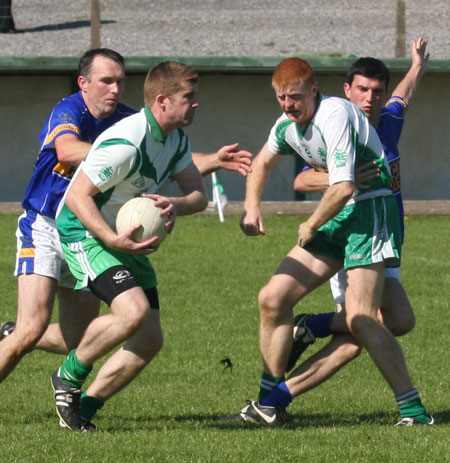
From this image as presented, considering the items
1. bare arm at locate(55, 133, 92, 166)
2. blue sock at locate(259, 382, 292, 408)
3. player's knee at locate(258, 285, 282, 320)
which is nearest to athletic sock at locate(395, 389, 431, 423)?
blue sock at locate(259, 382, 292, 408)

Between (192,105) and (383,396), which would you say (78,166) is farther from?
(383,396)

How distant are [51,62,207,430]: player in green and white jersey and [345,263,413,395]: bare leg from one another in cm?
100

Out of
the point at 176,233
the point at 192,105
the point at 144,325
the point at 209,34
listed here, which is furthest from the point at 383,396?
the point at 209,34

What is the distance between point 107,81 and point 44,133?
1.69 ft

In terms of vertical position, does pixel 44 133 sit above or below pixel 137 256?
above

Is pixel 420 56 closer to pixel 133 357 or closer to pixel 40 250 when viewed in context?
pixel 40 250

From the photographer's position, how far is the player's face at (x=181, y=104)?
20.7 feet

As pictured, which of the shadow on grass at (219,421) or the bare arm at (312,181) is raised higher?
the bare arm at (312,181)

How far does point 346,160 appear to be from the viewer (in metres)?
6.41

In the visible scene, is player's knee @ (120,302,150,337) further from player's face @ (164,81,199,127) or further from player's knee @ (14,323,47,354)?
player's face @ (164,81,199,127)

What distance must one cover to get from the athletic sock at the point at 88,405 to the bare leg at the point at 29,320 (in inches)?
20.1

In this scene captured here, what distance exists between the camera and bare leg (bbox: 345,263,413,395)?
661cm

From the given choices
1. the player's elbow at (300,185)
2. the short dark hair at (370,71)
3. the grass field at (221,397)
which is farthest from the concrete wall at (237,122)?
the player's elbow at (300,185)

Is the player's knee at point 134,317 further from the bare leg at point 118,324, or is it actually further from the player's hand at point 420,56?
the player's hand at point 420,56
